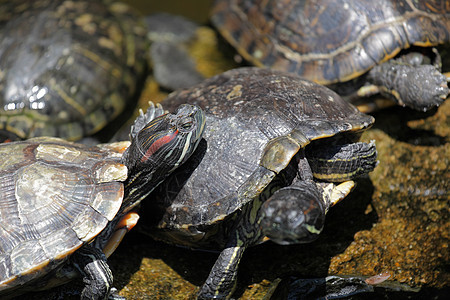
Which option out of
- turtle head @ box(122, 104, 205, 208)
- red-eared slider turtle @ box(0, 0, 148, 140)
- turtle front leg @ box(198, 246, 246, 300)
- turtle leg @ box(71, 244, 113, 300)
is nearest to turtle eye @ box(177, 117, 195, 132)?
turtle head @ box(122, 104, 205, 208)

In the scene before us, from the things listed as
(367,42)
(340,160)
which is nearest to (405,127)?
(367,42)

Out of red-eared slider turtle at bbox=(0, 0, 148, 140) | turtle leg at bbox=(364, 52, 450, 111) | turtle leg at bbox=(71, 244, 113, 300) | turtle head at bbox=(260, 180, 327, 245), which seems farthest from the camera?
red-eared slider turtle at bbox=(0, 0, 148, 140)

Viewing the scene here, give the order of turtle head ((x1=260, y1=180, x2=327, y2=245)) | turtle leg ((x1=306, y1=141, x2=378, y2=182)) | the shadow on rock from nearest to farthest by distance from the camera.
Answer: turtle head ((x1=260, y1=180, x2=327, y2=245)) → turtle leg ((x1=306, y1=141, x2=378, y2=182)) → the shadow on rock

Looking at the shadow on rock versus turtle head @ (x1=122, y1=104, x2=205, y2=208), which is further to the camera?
the shadow on rock

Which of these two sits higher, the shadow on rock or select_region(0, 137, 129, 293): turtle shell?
select_region(0, 137, 129, 293): turtle shell

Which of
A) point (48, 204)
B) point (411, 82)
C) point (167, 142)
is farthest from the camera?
point (411, 82)

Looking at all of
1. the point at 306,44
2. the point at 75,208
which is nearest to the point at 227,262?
the point at 75,208

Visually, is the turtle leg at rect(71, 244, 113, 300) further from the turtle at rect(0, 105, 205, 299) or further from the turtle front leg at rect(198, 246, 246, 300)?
the turtle front leg at rect(198, 246, 246, 300)

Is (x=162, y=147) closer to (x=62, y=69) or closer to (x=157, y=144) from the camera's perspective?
(x=157, y=144)
